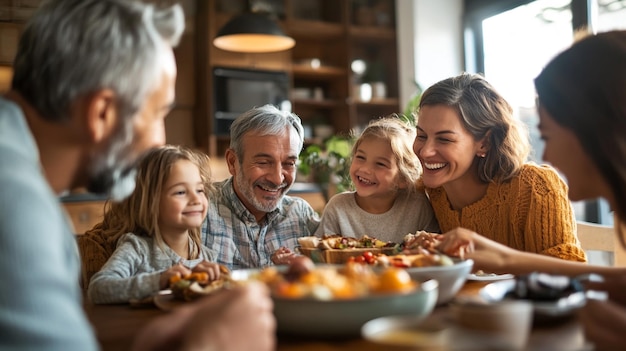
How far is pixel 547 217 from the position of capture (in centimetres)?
182

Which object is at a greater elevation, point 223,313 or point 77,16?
point 77,16

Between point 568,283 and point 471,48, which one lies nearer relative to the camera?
point 568,283

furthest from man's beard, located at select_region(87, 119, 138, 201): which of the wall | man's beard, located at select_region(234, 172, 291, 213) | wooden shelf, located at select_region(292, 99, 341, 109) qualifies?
the wall

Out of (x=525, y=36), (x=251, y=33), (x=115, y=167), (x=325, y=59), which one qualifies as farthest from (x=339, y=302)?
(x=325, y=59)

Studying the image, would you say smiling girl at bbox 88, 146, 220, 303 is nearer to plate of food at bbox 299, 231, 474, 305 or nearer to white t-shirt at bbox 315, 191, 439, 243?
plate of food at bbox 299, 231, 474, 305

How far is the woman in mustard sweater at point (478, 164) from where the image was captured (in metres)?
1.93

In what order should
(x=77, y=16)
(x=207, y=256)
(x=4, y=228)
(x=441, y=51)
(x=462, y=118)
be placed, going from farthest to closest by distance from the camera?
1. (x=441, y=51)
2. (x=462, y=118)
3. (x=207, y=256)
4. (x=77, y=16)
5. (x=4, y=228)

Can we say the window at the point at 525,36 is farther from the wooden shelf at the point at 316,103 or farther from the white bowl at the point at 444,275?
the white bowl at the point at 444,275

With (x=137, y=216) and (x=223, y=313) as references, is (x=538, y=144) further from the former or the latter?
(x=223, y=313)

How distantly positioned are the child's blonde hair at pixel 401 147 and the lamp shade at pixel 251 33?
182 centimetres

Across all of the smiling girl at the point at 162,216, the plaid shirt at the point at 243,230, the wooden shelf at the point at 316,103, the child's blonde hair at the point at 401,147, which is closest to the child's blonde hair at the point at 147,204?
the smiling girl at the point at 162,216

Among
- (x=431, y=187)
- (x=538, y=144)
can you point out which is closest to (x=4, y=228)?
(x=431, y=187)

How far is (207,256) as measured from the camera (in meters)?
1.90

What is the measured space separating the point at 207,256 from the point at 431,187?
850 millimetres
